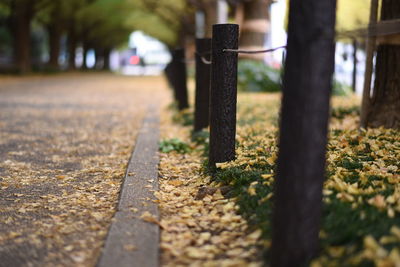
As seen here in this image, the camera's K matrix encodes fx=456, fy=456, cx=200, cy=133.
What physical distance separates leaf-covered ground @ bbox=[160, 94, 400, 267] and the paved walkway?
872 mm

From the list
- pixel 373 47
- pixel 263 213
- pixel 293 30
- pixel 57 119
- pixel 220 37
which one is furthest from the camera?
pixel 57 119

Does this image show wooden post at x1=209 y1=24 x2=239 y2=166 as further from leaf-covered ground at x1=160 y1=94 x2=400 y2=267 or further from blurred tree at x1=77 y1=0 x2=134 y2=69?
blurred tree at x1=77 y1=0 x2=134 y2=69

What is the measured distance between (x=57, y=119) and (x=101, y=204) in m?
5.96

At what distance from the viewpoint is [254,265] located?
2.62 m

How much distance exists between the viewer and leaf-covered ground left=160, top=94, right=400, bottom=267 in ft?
8.03

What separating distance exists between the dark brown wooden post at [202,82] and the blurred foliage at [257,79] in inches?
304

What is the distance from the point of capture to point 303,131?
2.44 metres

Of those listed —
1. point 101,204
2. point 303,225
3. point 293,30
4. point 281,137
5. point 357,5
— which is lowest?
point 101,204

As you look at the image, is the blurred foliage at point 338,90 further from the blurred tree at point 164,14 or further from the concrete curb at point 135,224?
the blurred tree at point 164,14

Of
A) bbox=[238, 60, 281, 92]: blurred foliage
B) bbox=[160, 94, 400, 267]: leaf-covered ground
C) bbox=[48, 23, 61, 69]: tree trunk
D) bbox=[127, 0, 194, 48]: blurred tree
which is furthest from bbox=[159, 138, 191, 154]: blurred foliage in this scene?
bbox=[48, 23, 61, 69]: tree trunk

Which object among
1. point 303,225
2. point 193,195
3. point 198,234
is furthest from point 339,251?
point 193,195

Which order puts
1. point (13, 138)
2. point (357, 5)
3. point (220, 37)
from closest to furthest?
1. point (220, 37)
2. point (13, 138)
3. point (357, 5)

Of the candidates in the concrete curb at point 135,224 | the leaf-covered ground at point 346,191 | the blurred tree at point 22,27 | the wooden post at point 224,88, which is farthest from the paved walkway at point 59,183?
the blurred tree at point 22,27

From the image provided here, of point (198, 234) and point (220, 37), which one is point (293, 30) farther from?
point (220, 37)
